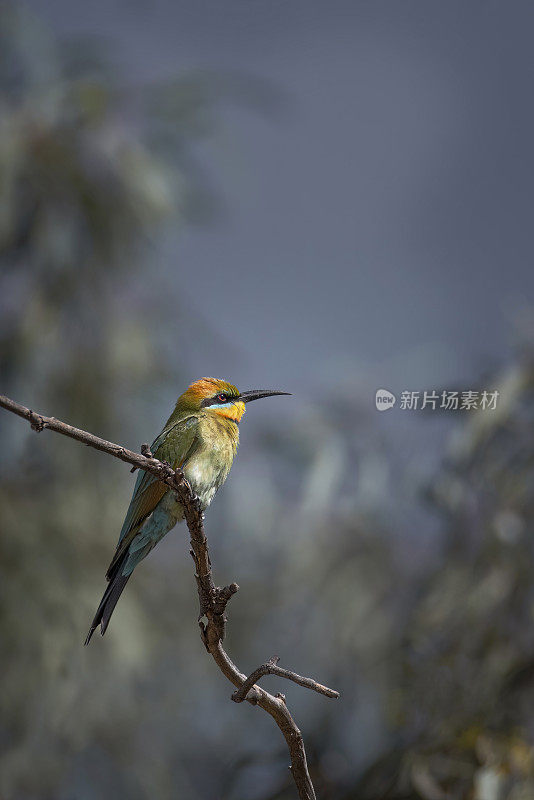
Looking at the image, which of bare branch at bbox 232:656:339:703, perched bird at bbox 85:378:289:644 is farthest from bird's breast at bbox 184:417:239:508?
bare branch at bbox 232:656:339:703

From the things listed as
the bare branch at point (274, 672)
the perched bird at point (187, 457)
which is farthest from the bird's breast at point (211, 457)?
the bare branch at point (274, 672)

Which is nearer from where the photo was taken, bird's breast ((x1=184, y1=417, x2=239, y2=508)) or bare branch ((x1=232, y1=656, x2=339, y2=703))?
bare branch ((x1=232, y1=656, x2=339, y2=703))

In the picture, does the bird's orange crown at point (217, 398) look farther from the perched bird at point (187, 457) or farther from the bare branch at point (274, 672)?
the bare branch at point (274, 672)

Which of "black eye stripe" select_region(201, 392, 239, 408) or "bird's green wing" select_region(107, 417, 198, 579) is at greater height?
"black eye stripe" select_region(201, 392, 239, 408)

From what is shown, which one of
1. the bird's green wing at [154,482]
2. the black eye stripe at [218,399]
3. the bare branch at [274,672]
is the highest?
the black eye stripe at [218,399]

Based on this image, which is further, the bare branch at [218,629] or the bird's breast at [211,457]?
the bird's breast at [211,457]

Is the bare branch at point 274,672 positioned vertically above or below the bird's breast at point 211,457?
below

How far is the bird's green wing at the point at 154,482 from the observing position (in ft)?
1.52

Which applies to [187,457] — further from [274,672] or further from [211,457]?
[274,672]

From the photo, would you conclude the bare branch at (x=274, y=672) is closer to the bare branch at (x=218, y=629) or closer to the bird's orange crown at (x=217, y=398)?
the bare branch at (x=218, y=629)

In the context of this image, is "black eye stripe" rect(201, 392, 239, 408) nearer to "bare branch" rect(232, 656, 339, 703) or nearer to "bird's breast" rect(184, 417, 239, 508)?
"bird's breast" rect(184, 417, 239, 508)

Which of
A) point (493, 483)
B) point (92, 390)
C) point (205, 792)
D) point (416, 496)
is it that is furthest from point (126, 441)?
point (205, 792)

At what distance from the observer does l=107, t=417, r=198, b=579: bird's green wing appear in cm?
46

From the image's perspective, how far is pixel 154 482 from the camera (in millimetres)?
500
